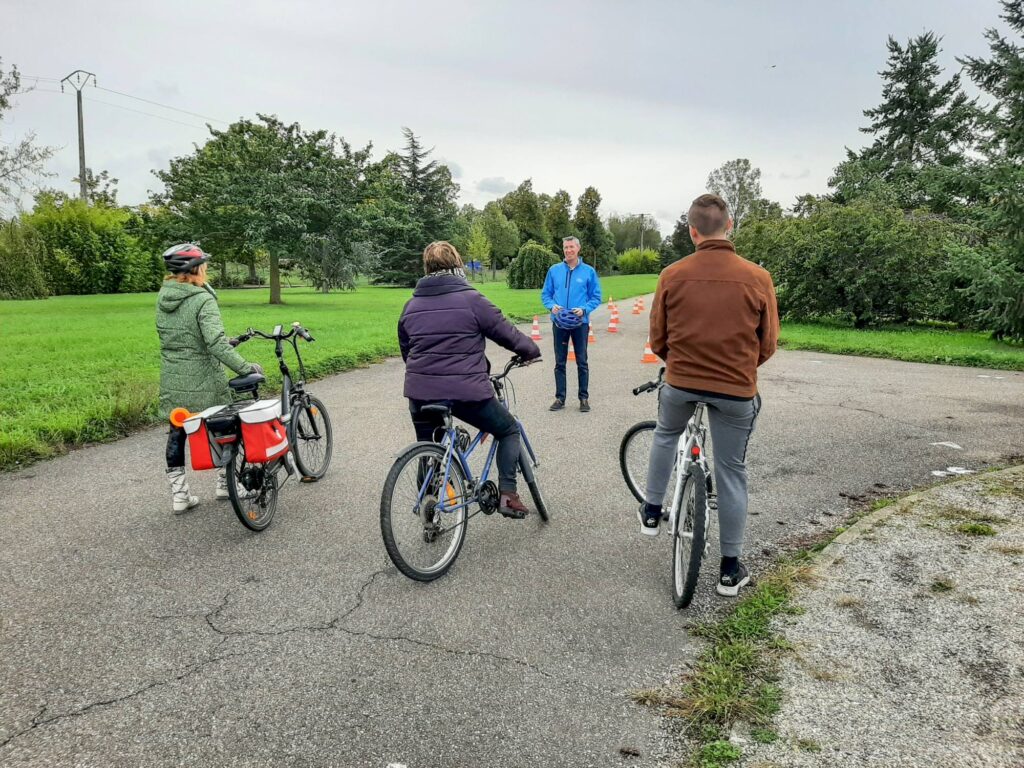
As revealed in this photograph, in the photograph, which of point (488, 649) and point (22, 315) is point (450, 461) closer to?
point (488, 649)

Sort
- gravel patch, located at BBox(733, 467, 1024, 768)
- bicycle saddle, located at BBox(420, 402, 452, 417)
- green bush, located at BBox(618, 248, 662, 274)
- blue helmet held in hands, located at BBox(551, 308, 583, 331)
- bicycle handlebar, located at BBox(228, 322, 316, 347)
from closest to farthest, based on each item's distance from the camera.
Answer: gravel patch, located at BBox(733, 467, 1024, 768) < bicycle saddle, located at BBox(420, 402, 452, 417) < bicycle handlebar, located at BBox(228, 322, 316, 347) < blue helmet held in hands, located at BBox(551, 308, 583, 331) < green bush, located at BBox(618, 248, 662, 274)

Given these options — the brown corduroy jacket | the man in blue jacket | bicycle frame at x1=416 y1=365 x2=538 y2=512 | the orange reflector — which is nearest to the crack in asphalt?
bicycle frame at x1=416 y1=365 x2=538 y2=512

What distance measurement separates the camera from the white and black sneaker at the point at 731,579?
3.34 m

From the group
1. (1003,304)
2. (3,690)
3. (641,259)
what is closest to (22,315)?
(3,690)

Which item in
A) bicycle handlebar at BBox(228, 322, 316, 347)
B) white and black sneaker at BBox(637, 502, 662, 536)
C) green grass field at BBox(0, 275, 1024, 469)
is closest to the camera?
white and black sneaker at BBox(637, 502, 662, 536)

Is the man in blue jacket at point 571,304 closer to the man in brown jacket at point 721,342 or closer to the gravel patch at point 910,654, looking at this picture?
the gravel patch at point 910,654

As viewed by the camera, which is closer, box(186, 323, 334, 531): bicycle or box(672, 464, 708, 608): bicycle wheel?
box(672, 464, 708, 608): bicycle wheel

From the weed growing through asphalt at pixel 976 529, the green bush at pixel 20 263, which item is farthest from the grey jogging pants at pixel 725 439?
the green bush at pixel 20 263

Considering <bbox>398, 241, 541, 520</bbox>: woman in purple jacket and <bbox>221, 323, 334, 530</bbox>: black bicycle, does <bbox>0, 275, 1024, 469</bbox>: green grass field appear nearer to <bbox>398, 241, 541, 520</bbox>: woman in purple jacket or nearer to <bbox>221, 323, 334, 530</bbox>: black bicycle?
<bbox>221, 323, 334, 530</bbox>: black bicycle

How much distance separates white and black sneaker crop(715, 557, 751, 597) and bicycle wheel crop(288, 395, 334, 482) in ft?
11.0

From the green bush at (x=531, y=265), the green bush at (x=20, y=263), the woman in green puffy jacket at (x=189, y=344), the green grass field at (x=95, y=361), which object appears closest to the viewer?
the woman in green puffy jacket at (x=189, y=344)

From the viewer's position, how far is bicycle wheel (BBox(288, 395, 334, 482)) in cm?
497

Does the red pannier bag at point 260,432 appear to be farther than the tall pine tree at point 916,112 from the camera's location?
No

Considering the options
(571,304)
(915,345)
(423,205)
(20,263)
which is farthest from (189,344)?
(423,205)
